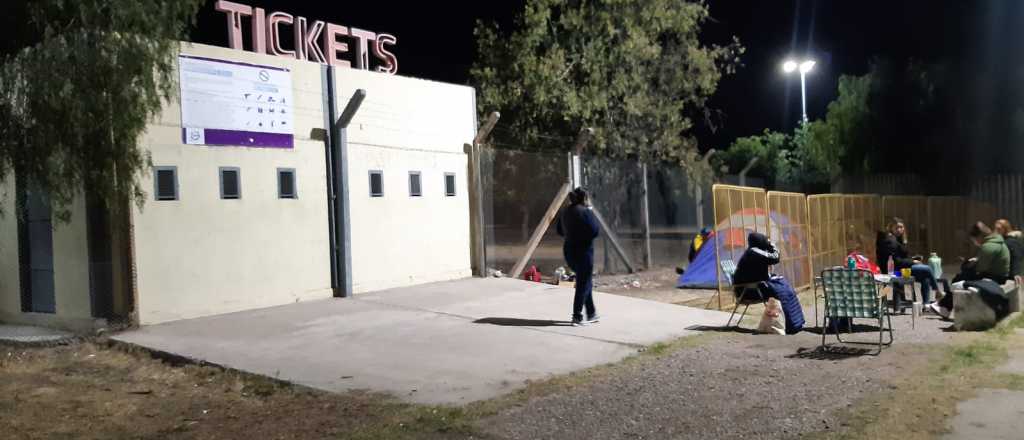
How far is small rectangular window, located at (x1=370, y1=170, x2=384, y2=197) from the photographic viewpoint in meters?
12.5

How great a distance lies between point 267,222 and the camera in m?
11.0

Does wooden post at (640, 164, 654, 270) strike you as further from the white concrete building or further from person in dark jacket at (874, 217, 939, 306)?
the white concrete building

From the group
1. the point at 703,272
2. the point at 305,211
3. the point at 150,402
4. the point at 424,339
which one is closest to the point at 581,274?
the point at 424,339

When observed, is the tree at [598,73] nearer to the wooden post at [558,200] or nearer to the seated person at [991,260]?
the wooden post at [558,200]

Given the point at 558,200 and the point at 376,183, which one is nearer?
the point at 376,183

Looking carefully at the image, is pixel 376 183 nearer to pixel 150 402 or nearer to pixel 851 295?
pixel 150 402

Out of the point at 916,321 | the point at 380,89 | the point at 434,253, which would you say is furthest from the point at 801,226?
the point at 380,89

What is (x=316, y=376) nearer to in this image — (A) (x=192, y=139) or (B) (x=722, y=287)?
(A) (x=192, y=139)

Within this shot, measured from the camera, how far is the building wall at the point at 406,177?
12219 millimetres

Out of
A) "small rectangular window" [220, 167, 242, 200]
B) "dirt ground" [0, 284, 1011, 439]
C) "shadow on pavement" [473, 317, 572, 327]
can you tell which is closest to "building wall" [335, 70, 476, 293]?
"small rectangular window" [220, 167, 242, 200]

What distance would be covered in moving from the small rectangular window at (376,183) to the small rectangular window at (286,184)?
1.34 meters

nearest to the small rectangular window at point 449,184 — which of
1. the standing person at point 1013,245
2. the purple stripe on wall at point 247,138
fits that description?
the purple stripe on wall at point 247,138

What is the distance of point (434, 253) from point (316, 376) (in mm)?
5785

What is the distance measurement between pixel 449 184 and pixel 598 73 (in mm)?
5330
